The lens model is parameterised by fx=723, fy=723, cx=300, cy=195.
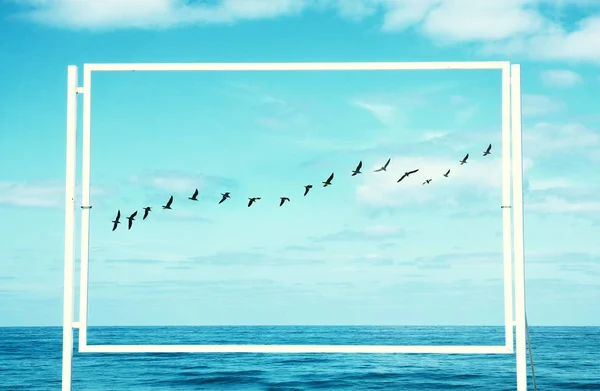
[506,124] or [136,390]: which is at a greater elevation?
[506,124]

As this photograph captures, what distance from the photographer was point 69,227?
3617 mm

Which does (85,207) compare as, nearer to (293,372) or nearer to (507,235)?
(507,235)

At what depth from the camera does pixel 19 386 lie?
53.9 feet

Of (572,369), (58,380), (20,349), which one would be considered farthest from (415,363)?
(20,349)

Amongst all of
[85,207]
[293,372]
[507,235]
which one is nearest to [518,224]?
[507,235]

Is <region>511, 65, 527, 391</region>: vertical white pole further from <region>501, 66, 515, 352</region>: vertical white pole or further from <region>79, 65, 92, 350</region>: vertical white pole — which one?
<region>79, 65, 92, 350</region>: vertical white pole

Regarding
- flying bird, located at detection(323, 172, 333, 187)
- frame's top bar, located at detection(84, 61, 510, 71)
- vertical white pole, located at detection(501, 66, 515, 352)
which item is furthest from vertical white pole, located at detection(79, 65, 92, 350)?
vertical white pole, located at detection(501, 66, 515, 352)

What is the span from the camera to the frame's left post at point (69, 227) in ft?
11.9

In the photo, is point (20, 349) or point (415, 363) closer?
point (415, 363)

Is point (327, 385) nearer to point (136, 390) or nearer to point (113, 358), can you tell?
point (136, 390)

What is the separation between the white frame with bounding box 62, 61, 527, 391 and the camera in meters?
3.52

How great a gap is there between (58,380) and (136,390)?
2701 mm

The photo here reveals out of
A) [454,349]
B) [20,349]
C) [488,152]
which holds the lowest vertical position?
[20,349]

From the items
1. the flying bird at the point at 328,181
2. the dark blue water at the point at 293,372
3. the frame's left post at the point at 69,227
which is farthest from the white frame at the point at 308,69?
the dark blue water at the point at 293,372
